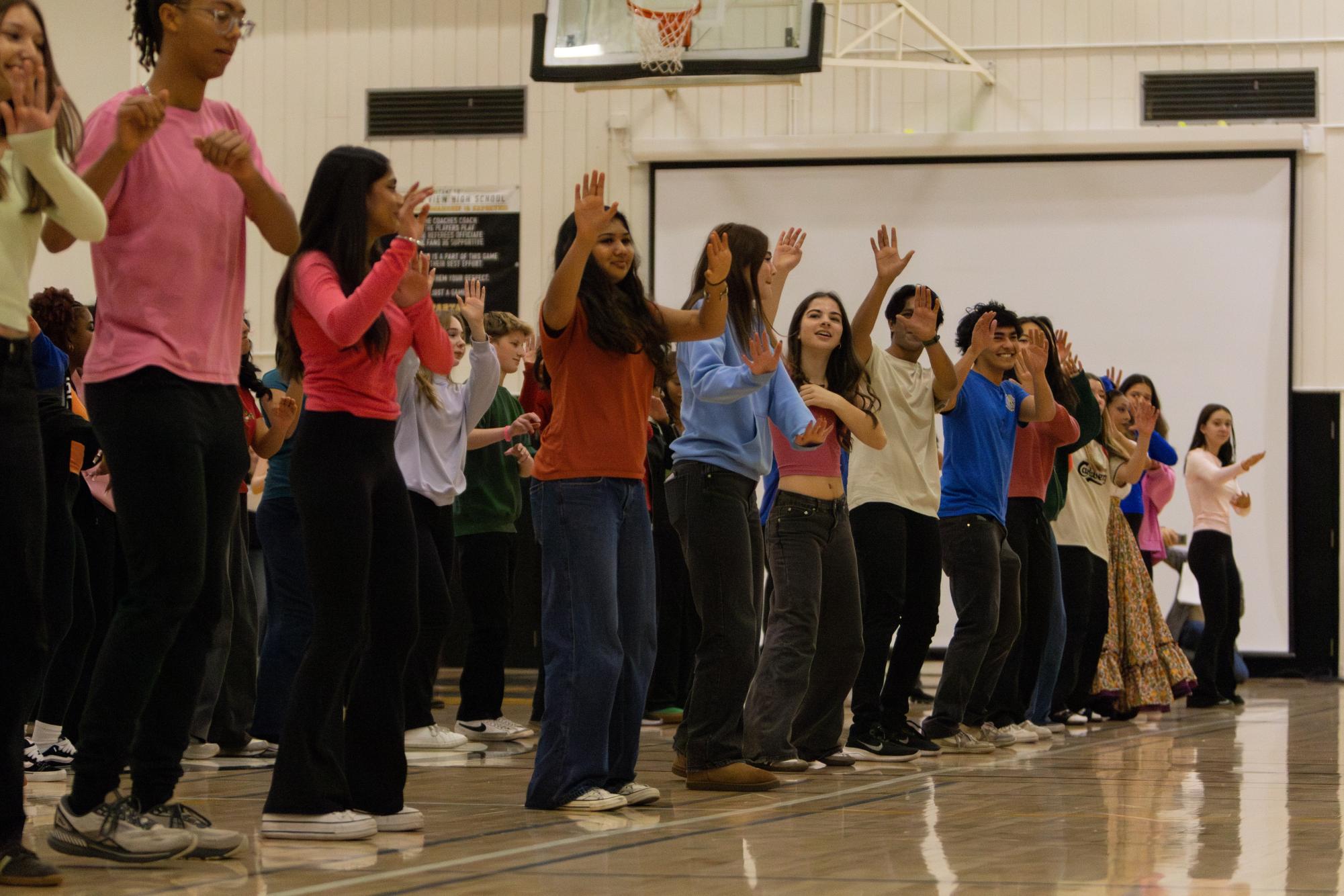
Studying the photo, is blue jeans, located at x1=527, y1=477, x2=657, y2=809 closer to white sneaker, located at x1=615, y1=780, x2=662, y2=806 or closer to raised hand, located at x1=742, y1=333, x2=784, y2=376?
white sneaker, located at x1=615, y1=780, x2=662, y2=806

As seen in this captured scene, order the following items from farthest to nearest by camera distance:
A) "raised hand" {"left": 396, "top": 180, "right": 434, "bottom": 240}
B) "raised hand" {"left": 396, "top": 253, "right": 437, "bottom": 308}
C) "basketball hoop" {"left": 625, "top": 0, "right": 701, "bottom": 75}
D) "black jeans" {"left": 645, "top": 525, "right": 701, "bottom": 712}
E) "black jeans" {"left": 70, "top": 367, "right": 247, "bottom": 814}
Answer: "basketball hoop" {"left": 625, "top": 0, "right": 701, "bottom": 75}, "black jeans" {"left": 645, "top": 525, "right": 701, "bottom": 712}, "raised hand" {"left": 396, "top": 253, "right": 437, "bottom": 308}, "raised hand" {"left": 396, "top": 180, "right": 434, "bottom": 240}, "black jeans" {"left": 70, "top": 367, "right": 247, "bottom": 814}

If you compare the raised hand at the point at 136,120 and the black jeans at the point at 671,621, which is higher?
the raised hand at the point at 136,120

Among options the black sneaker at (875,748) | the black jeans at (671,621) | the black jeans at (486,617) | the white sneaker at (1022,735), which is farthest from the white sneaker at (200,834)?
the black jeans at (671,621)

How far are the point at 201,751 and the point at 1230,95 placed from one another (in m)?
8.61

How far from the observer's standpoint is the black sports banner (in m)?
11.6

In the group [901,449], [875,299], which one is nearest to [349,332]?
[875,299]

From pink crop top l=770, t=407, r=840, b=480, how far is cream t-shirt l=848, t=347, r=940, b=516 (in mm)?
412

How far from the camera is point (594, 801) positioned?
3678 mm

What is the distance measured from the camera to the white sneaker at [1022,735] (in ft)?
19.6

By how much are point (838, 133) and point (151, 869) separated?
360 inches

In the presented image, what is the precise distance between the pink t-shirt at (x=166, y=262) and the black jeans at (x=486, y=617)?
3.04 meters

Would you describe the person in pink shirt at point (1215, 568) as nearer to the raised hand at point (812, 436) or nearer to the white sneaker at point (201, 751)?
the raised hand at point (812, 436)

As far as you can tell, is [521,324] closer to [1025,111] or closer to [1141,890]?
[1141,890]

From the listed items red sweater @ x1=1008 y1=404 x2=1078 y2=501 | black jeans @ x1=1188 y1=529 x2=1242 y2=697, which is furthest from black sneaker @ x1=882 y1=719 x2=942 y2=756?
black jeans @ x1=1188 y1=529 x2=1242 y2=697
